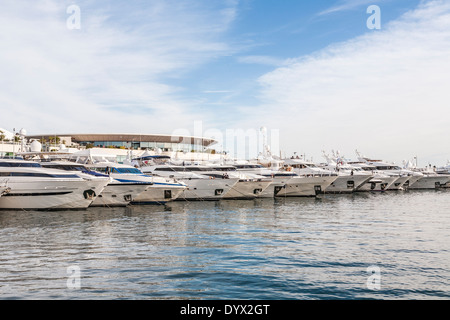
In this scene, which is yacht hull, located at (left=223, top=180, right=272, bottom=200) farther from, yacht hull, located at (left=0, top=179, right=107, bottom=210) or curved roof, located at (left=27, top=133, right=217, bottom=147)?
curved roof, located at (left=27, top=133, right=217, bottom=147)

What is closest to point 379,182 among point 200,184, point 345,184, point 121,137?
point 345,184

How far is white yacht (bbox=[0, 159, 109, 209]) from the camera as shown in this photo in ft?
95.4

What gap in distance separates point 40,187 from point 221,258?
20.4 meters

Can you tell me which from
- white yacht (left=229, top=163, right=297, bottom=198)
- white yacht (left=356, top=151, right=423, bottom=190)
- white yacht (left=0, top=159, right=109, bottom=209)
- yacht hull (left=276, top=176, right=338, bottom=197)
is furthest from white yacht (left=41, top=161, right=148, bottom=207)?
white yacht (left=356, top=151, right=423, bottom=190)

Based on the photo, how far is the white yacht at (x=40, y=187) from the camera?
95.4 feet

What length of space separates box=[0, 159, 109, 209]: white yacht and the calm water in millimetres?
3435

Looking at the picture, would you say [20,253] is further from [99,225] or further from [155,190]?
[155,190]

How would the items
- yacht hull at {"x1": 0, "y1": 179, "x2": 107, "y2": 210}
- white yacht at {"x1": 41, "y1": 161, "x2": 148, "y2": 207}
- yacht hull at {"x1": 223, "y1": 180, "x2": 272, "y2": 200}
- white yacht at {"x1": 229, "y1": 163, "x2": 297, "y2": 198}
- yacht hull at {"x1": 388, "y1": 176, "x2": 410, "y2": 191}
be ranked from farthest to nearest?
yacht hull at {"x1": 388, "y1": 176, "x2": 410, "y2": 191}
white yacht at {"x1": 229, "y1": 163, "x2": 297, "y2": 198}
yacht hull at {"x1": 223, "y1": 180, "x2": 272, "y2": 200}
white yacht at {"x1": 41, "y1": 161, "x2": 148, "y2": 207}
yacht hull at {"x1": 0, "y1": 179, "x2": 107, "y2": 210}

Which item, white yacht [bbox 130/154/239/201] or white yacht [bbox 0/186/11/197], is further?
white yacht [bbox 130/154/239/201]

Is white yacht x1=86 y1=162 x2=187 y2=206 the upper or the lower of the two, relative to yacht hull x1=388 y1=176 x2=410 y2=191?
upper

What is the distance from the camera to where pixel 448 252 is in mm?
15867
